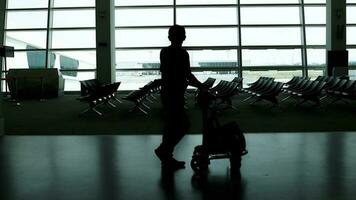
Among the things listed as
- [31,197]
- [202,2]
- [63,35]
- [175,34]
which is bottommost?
[31,197]

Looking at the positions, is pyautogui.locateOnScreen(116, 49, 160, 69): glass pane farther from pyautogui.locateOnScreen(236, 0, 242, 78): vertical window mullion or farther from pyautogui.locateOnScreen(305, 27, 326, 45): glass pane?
pyautogui.locateOnScreen(305, 27, 326, 45): glass pane

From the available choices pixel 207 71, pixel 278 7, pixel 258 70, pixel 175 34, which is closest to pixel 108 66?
pixel 207 71

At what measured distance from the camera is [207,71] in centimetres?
1727

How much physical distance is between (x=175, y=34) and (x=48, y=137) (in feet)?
11.0

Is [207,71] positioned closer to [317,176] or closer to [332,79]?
[332,79]

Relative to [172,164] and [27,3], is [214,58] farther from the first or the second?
[172,164]

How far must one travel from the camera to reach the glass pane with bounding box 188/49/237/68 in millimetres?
17219

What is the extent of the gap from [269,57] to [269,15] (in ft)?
5.16

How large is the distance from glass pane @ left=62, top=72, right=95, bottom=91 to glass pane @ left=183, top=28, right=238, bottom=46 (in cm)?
383

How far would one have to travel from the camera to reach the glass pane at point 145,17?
17.2m

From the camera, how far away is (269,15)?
1708cm

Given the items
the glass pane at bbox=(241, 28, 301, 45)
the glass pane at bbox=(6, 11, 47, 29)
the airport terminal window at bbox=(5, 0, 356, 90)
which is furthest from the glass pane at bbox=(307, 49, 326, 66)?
the glass pane at bbox=(6, 11, 47, 29)

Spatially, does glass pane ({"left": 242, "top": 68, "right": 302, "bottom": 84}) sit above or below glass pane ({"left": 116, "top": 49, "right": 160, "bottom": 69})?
below

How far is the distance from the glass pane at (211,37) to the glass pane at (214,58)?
0.31 meters
